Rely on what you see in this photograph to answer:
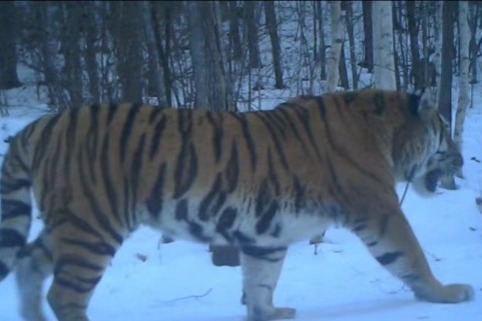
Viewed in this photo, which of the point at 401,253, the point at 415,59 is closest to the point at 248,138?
the point at 401,253

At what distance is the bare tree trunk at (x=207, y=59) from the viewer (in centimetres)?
560

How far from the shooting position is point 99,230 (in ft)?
17.3

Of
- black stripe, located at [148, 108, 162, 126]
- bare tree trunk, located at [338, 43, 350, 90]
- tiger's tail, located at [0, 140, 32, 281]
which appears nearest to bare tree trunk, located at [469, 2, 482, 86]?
bare tree trunk, located at [338, 43, 350, 90]

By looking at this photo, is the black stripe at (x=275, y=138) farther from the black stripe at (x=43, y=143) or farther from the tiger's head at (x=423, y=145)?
the black stripe at (x=43, y=143)

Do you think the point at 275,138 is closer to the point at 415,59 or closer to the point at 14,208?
the point at 14,208

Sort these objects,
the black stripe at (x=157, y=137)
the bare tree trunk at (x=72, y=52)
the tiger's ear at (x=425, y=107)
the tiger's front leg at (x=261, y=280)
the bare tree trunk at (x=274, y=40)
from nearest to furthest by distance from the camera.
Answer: the bare tree trunk at (x=72, y=52)
the black stripe at (x=157, y=137)
the bare tree trunk at (x=274, y=40)
the tiger's front leg at (x=261, y=280)
the tiger's ear at (x=425, y=107)

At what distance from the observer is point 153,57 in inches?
225

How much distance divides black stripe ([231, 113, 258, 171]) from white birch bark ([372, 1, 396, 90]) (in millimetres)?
1215

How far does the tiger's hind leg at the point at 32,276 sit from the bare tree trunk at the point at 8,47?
1136 mm

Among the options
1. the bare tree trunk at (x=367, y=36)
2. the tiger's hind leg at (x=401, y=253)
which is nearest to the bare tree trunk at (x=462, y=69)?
the bare tree trunk at (x=367, y=36)

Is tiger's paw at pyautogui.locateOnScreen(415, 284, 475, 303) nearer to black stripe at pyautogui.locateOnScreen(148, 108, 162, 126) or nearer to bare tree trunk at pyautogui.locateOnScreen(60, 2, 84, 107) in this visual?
black stripe at pyautogui.locateOnScreen(148, 108, 162, 126)

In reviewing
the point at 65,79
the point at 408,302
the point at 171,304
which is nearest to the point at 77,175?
the point at 65,79

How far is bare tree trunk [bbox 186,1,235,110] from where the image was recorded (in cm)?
560

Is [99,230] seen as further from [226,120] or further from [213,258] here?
[213,258]
